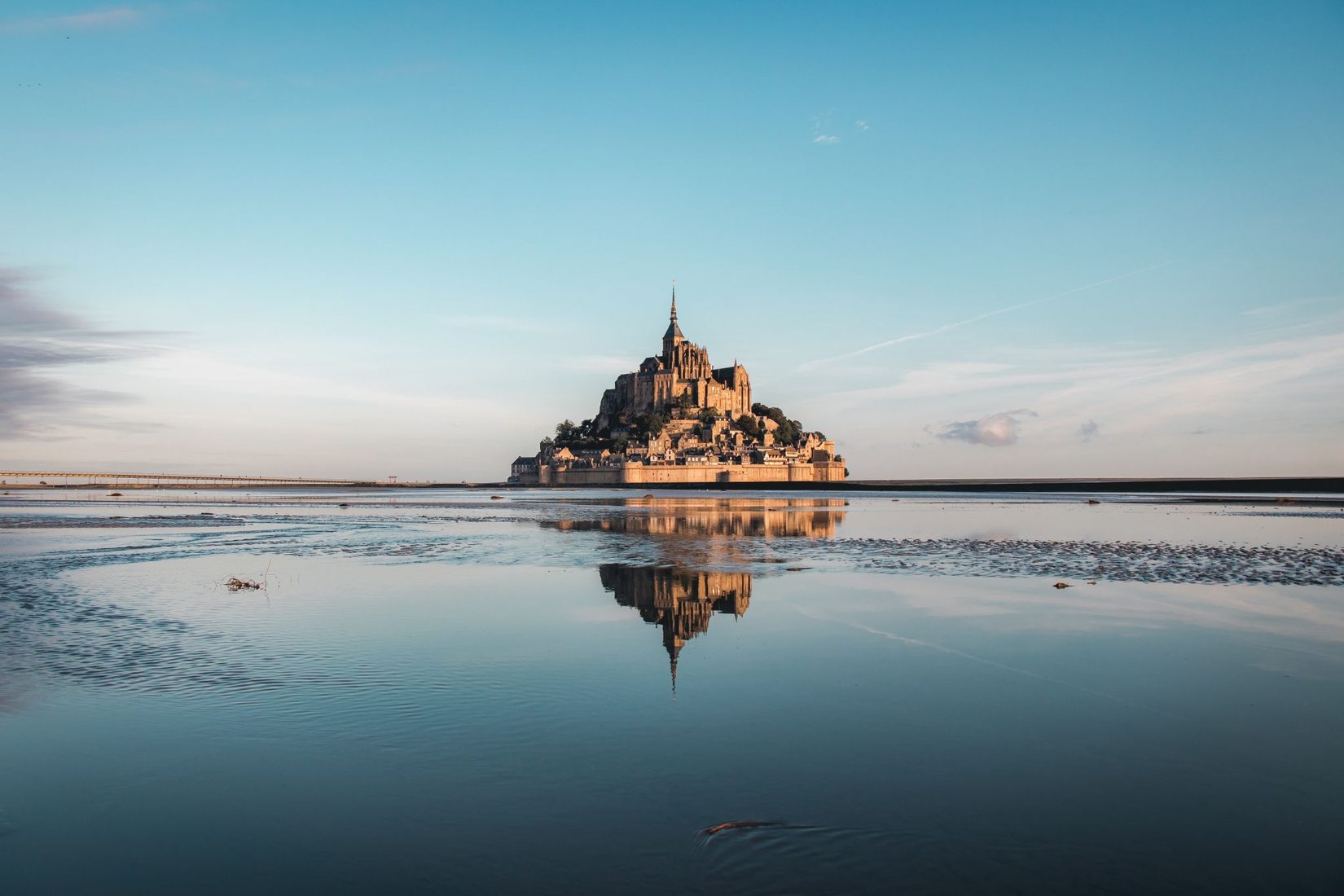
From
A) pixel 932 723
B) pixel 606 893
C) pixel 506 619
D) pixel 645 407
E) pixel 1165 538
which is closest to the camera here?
pixel 606 893

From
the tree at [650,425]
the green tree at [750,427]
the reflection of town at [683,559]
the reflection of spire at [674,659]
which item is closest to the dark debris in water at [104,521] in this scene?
the reflection of town at [683,559]

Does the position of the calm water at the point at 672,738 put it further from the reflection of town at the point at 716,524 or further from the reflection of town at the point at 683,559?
the reflection of town at the point at 716,524

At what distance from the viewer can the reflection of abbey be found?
6845 inches

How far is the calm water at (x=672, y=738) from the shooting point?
17.0 feet

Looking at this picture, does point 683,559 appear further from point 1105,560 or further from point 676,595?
point 1105,560

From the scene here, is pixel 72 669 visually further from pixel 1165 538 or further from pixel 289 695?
pixel 1165 538

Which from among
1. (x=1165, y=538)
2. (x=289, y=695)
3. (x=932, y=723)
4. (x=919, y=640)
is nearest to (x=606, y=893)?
(x=932, y=723)

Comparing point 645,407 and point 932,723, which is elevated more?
point 645,407

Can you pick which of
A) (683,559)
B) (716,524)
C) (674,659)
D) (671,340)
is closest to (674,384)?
(671,340)

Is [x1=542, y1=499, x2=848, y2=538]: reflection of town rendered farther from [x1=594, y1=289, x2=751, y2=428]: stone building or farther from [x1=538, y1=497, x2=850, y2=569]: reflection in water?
[x1=594, y1=289, x2=751, y2=428]: stone building

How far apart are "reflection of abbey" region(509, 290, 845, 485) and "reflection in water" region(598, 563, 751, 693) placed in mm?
150940

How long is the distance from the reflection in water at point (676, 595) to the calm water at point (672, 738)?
0.12 m

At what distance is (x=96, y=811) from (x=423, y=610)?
28.4 ft

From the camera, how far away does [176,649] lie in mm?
11180
